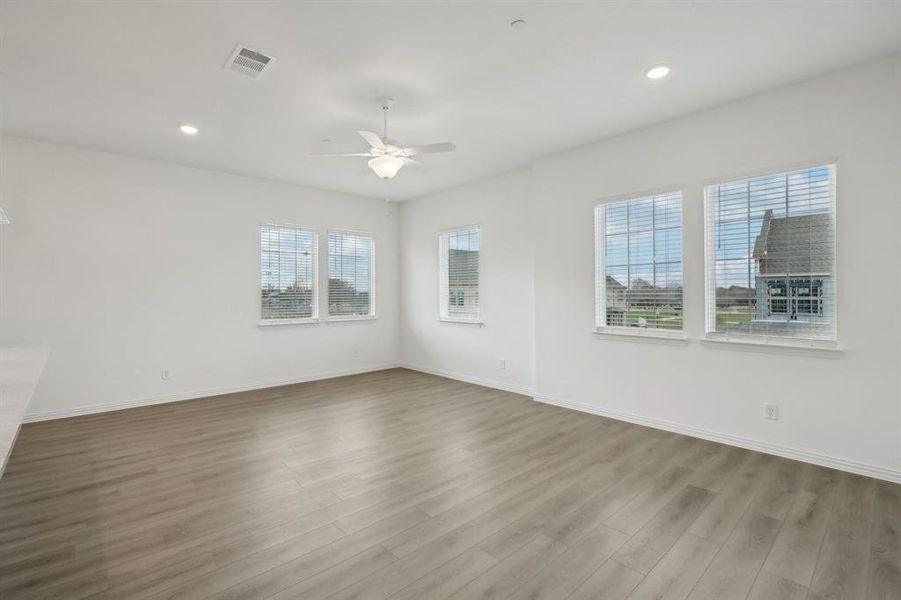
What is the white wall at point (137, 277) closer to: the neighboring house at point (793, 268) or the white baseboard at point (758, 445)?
the white baseboard at point (758, 445)

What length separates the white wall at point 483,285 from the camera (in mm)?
5805

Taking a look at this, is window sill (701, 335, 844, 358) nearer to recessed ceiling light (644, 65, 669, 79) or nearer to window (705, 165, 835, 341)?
window (705, 165, 835, 341)

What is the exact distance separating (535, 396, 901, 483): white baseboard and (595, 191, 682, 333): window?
0.91m

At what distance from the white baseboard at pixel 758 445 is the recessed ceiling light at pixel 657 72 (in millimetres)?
3062

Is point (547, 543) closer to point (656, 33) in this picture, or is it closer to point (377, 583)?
point (377, 583)

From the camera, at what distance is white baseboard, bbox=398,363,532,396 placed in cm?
579

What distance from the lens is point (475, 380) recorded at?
6406mm

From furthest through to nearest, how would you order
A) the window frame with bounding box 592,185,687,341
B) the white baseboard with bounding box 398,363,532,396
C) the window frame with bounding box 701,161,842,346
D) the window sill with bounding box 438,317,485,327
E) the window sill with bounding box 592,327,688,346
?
1. the window sill with bounding box 438,317,485,327
2. the white baseboard with bounding box 398,363,532,396
3. the window frame with bounding box 592,185,687,341
4. the window sill with bounding box 592,327,688,346
5. the window frame with bounding box 701,161,842,346

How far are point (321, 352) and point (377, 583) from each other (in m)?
5.03

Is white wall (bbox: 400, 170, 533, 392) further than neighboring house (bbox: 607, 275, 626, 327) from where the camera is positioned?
Yes

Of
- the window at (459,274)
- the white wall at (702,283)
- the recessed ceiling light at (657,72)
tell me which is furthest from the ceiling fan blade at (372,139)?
the window at (459,274)

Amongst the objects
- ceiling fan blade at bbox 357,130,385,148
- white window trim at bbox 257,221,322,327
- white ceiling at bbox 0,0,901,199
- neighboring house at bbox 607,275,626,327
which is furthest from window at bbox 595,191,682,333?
white window trim at bbox 257,221,322,327

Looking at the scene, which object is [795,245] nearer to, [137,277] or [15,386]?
[15,386]

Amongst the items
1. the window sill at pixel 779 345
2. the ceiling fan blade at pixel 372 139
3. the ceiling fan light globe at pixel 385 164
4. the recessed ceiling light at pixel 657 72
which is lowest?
the window sill at pixel 779 345
